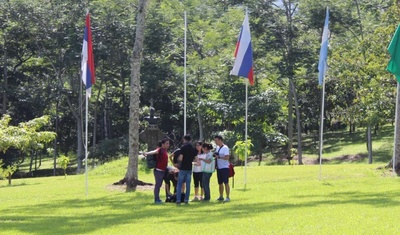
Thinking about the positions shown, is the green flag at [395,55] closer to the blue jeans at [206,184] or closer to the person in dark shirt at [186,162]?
the blue jeans at [206,184]

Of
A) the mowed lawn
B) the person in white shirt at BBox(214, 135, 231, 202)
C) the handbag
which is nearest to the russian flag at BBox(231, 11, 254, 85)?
the mowed lawn

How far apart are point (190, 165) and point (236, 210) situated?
7.44ft

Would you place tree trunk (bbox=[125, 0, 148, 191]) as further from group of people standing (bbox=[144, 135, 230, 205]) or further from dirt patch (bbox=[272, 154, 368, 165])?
dirt patch (bbox=[272, 154, 368, 165])

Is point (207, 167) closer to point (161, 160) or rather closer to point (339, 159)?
point (161, 160)

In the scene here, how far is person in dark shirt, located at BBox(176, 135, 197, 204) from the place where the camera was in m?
18.9

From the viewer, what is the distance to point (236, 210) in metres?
17.5

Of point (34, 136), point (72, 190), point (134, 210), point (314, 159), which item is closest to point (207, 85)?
point (314, 159)

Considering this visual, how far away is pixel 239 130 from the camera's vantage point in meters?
49.4

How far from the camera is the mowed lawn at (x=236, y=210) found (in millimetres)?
14109

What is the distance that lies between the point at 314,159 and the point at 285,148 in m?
4.26

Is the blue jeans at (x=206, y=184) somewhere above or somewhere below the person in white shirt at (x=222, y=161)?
below

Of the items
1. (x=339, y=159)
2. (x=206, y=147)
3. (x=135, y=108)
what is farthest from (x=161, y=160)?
(x=339, y=159)

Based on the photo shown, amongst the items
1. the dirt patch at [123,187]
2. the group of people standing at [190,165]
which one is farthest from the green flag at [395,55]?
the dirt patch at [123,187]

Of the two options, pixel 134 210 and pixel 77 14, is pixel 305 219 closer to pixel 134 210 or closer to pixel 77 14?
pixel 134 210
